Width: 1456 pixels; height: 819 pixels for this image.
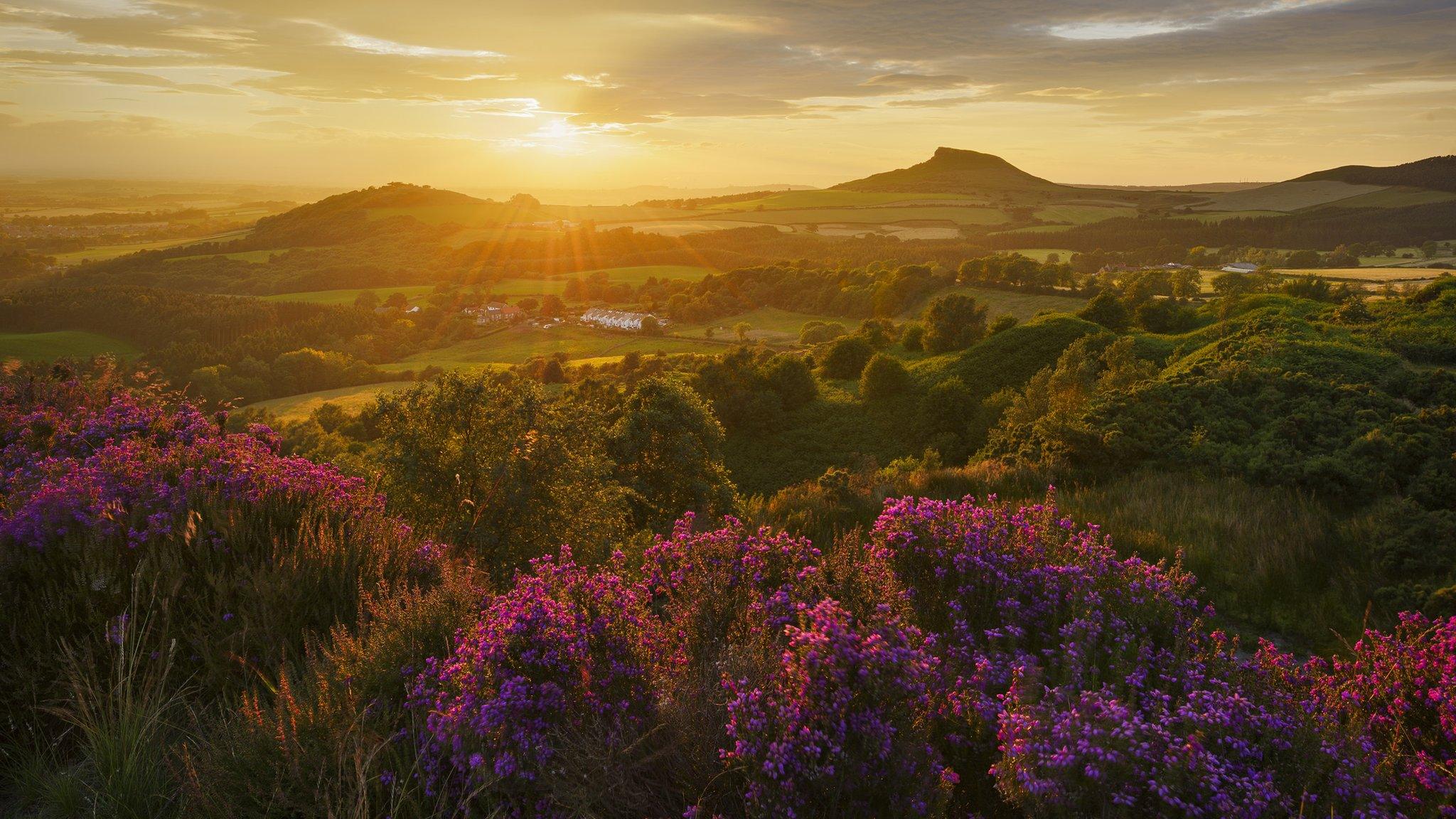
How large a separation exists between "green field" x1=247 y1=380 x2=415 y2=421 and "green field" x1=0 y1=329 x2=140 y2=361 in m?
14.1

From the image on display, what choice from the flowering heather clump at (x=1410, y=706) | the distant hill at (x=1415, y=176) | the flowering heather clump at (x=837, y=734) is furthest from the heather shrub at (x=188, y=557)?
the distant hill at (x=1415, y=176)

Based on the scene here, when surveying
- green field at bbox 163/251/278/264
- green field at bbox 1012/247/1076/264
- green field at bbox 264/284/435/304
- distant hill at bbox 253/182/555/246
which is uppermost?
distant hill at bbox 253/182/555/246

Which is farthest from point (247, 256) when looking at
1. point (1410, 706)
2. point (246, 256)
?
point (1410, 706)

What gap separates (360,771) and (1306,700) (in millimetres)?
4668

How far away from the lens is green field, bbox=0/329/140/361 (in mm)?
71250

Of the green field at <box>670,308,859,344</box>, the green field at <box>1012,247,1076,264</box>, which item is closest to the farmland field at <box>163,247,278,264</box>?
the green field at <box>670,308,859,344</box>

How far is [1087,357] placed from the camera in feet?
106

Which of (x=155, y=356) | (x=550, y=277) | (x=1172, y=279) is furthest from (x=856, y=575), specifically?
(x=550, y=277)

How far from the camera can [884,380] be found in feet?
141

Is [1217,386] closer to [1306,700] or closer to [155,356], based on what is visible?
[1306,700]

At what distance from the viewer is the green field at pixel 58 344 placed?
71250 mm

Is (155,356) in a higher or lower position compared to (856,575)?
lower

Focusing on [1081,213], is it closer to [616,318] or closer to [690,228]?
[690,228]

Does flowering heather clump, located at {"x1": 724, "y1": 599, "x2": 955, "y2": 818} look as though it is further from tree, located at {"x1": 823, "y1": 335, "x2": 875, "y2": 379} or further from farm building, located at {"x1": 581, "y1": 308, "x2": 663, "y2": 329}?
farm building, located at {"x1": 581, "y1": 308, "x2": 663, "y2": 329}
